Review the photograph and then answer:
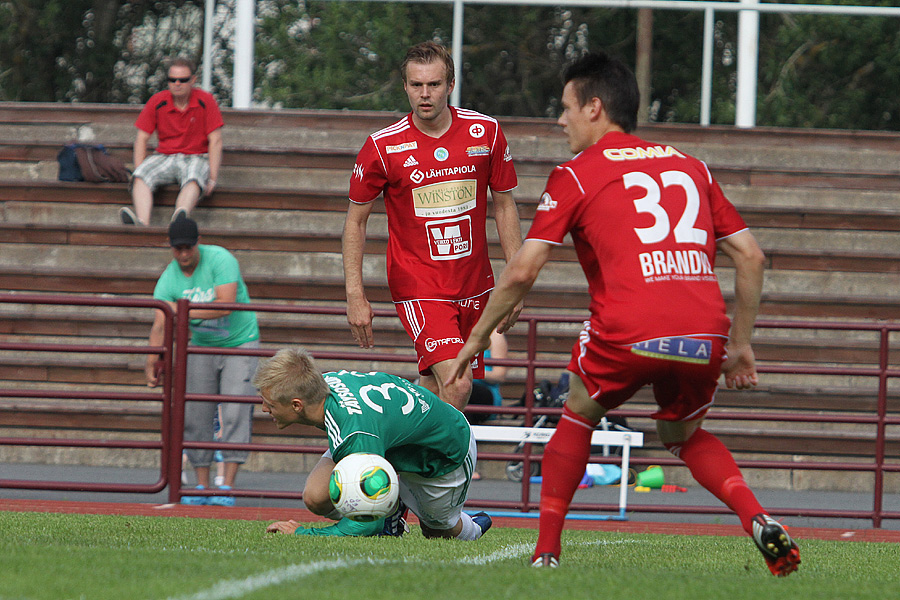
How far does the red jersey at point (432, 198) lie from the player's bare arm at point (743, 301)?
1.87m

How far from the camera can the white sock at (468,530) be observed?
6.05 m

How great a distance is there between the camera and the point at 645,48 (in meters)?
21.7

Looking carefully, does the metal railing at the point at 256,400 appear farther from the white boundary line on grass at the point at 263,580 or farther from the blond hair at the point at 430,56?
the white boundary line on grass at the point at 263,580

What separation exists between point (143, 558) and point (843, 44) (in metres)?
23.0

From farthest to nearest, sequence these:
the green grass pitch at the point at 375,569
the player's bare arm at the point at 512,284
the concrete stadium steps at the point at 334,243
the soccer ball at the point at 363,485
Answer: the concrete stadium steps at the point at 334,243, the soccer ball at the point at 363,485, the player's bare arm at the point at 512,284, the green grass pitch at the point at 375,569

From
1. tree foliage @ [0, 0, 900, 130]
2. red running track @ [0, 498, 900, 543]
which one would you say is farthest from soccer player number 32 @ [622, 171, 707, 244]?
tree foliage @ [0, 0, 900, 130]

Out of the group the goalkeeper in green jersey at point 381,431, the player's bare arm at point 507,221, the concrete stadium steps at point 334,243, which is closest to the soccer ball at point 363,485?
the goalkeeper in green jersey at point 381,431

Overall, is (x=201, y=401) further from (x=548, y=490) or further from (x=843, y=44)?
(x=843, y=44)

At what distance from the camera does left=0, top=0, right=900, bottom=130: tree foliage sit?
24.4 m

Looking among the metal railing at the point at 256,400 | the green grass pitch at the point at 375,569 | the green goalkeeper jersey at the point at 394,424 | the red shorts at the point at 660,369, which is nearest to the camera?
the green grass pitch at the point at 375,569

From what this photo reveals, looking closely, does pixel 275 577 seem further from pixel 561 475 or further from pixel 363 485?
pixel 561 475

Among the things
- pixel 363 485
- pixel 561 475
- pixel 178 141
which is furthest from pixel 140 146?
pixel 561 475

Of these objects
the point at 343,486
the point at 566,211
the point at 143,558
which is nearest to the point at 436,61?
the point at 566,211

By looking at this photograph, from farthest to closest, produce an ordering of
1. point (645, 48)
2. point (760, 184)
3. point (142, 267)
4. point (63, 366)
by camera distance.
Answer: point (645, 48)
point (760, 184)
point (142, 267)
point (63, 366)
